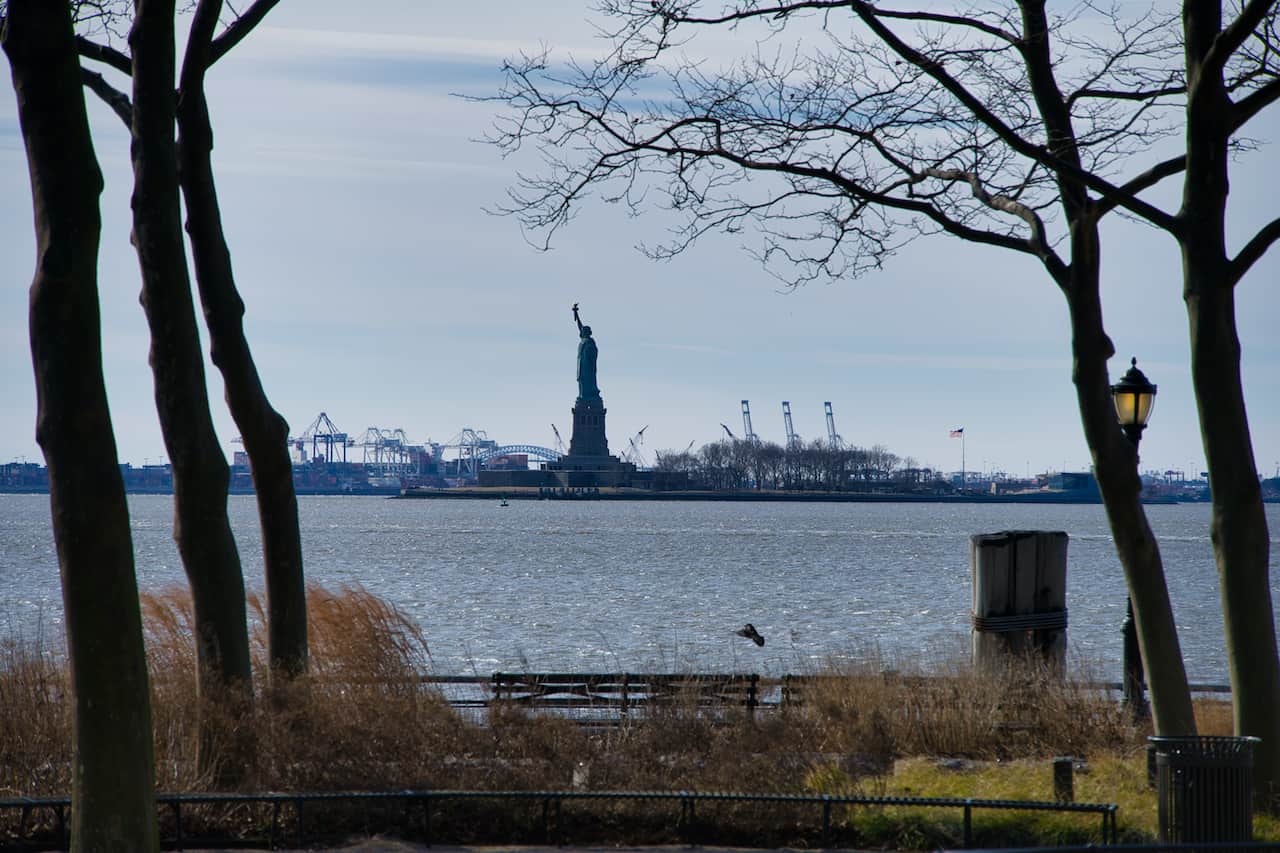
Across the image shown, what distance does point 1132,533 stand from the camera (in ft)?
31.6

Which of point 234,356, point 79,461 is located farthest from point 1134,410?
point 79,461

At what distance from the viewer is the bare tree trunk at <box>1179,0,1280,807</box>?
930cm

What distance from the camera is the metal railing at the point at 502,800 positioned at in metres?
8.89

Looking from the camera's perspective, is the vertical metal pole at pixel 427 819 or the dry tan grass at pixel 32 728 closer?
the vertical metal pole at pixel 427 819

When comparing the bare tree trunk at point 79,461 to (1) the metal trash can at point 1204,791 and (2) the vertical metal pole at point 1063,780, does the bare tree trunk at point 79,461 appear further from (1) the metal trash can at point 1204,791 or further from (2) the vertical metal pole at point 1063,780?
(2) the vertical metal pole at point 1063,780

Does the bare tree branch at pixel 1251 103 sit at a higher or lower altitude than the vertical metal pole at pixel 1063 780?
higher

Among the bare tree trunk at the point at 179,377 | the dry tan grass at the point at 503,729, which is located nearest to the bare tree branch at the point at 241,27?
the bare tree trunk at the point at 179,377

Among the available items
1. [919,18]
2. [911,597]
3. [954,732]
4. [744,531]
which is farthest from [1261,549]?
[744,531]

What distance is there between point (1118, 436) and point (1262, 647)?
5.29 feet

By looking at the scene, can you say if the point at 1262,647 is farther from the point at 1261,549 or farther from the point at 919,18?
the point at 919,18

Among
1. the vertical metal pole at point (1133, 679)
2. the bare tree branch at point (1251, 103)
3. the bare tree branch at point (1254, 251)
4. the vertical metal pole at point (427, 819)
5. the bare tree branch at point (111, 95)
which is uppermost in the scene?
the bare tree branch at point (111, 95)

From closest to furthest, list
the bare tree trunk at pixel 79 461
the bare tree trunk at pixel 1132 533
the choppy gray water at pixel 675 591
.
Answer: the bare tree trunk at pixel 79 461 < the bare tree trunk at pixel 1132 533 < the choppy gray water at pixel 675 591

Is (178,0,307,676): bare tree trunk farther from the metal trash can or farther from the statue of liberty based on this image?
the statue of liberty

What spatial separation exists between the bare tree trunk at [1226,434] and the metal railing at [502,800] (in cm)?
120
